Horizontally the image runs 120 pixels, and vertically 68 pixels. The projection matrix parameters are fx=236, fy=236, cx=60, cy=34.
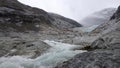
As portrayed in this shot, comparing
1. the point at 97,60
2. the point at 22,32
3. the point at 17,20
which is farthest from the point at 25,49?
the point at 17,20

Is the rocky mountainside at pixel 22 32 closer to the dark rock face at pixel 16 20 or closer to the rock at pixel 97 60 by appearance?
the dark rock face at pixel 16 20

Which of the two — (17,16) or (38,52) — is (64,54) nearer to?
(38,52)

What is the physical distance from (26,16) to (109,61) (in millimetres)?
35773

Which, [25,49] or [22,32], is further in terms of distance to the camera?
[22,32]

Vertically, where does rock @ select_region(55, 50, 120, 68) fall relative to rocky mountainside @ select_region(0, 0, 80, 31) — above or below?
below

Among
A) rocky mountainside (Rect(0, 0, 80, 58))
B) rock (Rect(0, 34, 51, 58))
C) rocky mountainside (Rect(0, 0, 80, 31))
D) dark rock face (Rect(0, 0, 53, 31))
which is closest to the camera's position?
rock (Rect(0, 34, 51, 58))

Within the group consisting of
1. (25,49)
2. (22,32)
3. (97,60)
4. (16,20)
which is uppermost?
(16,20)

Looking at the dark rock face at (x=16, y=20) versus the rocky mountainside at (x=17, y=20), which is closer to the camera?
the rocky mountainside at (x=17, y=20)

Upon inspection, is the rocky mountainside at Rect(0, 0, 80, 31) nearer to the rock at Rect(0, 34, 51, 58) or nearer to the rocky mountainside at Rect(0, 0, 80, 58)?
the rocky mountainside at Rect(0, 0, 80, 58)

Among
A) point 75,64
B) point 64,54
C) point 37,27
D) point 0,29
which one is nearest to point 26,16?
point 37,27

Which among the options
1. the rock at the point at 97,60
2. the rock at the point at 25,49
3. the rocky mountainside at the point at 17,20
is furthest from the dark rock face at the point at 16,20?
the rock at the point at 97,60

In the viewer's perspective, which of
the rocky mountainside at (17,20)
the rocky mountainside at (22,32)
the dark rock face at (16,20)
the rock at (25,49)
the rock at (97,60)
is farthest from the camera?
the dark rock face at (16,20)

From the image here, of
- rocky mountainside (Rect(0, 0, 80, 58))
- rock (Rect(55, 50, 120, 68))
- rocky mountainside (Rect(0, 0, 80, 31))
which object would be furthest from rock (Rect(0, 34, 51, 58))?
rocky mountainside (Rect(0, 0, 80, 31))

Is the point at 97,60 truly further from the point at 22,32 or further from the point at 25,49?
the point at 22,32
